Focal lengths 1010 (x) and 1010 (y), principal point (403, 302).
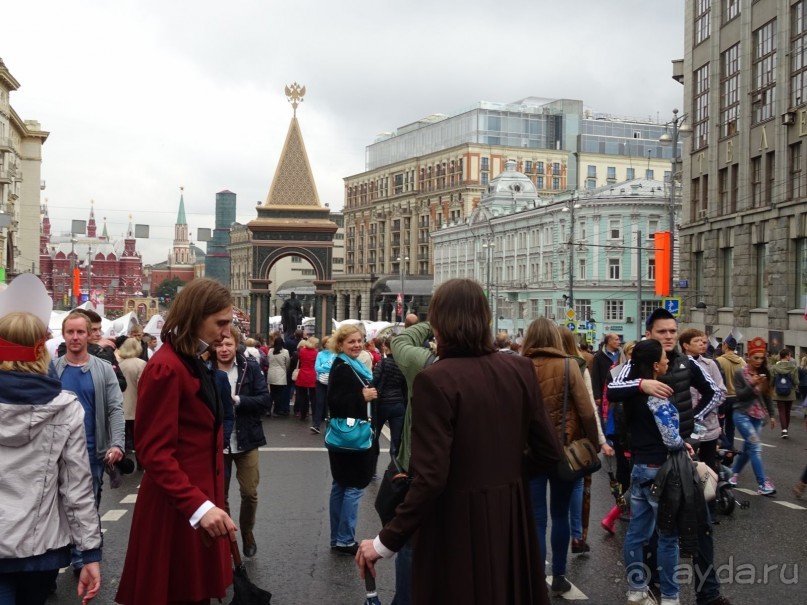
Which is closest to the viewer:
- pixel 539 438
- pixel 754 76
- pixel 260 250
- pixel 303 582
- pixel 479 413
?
pixel 479 413

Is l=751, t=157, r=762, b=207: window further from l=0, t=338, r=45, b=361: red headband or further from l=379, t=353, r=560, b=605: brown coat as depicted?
l=0, t=338, r=45, b=361: red headband

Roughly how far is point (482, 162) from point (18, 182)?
43.3 metres

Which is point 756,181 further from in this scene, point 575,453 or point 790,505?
point 575,453

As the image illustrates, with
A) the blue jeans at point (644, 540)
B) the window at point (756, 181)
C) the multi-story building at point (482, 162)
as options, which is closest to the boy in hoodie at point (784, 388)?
the blue jeans at point (644, 540)

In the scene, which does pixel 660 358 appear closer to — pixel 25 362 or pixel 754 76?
pixel 25 362

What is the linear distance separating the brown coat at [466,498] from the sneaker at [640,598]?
2725 millimetres

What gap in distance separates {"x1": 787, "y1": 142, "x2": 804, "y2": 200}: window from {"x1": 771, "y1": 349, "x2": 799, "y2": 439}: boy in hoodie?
1453cm

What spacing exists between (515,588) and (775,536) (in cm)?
595

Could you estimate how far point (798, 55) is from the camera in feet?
108

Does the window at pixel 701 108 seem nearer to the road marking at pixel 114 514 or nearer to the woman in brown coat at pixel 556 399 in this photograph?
the road marking at pixel 114 514

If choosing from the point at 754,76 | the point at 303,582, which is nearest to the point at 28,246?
the point at 754,76

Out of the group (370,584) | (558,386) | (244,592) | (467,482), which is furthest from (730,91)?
(244,592)

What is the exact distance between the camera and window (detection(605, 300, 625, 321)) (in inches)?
2667

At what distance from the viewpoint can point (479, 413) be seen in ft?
13.3
